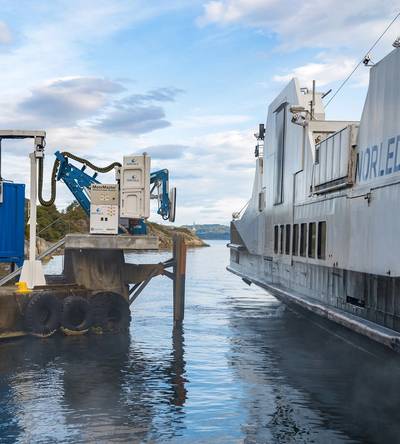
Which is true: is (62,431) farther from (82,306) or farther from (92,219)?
(92,219)

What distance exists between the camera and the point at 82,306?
19453 mm

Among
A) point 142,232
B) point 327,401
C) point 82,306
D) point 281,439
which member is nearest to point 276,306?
point 142,232

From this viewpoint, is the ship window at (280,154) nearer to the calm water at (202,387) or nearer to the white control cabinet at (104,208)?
the calm water at (202,387)

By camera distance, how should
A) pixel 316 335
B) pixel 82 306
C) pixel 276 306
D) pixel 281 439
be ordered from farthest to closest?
pixel 276 306, pixel 316 335, pixel 82 306, pixel 281 439

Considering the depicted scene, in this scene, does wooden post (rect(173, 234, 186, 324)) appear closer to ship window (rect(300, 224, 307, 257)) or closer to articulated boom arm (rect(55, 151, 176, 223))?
articulated boom arm (rect(55, 151, 176, 223))

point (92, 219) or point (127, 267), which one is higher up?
point (92, 219)

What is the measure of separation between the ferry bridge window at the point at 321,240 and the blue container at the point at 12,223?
8.75 meters

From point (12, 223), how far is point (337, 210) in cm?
953

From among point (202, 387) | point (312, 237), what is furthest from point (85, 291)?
point (202, 387)

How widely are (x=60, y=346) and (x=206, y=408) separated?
22.8 feet

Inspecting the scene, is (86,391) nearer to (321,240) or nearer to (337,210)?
(337,210)

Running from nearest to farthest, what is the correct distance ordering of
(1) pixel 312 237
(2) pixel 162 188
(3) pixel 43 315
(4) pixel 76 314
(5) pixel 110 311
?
1. (1) pixel 312 237
2. (3) pixel 43 315
3. (4) pixel 76 314
4. (5) pixel 110 311
5. (2) pixel 162 188

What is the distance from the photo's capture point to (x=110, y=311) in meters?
20.6

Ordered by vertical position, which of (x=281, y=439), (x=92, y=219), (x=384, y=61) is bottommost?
(x=281, y=439)
